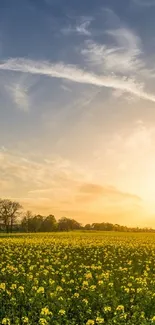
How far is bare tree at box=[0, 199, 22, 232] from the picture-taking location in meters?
122

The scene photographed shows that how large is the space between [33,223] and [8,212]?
1314 cm

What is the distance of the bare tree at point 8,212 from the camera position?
12225 cm

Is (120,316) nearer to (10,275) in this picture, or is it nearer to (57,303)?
(57,303)

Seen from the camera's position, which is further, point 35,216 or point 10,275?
point 35,216

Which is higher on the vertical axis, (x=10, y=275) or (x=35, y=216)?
(x=35, y=216)

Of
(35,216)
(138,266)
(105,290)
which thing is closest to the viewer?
(105,290)

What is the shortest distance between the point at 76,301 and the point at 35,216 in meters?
132

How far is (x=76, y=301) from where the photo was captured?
12039 mm

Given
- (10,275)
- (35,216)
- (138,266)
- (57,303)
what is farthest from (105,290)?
(35,216)

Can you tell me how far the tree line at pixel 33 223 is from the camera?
4862 inches

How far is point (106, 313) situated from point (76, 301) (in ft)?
5.85

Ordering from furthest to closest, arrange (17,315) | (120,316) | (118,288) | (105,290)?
1. (118,288)
2. (105,290)
3. (17,315)
4. (120,316)

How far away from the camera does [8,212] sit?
12388cm

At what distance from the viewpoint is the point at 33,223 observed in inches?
5290
